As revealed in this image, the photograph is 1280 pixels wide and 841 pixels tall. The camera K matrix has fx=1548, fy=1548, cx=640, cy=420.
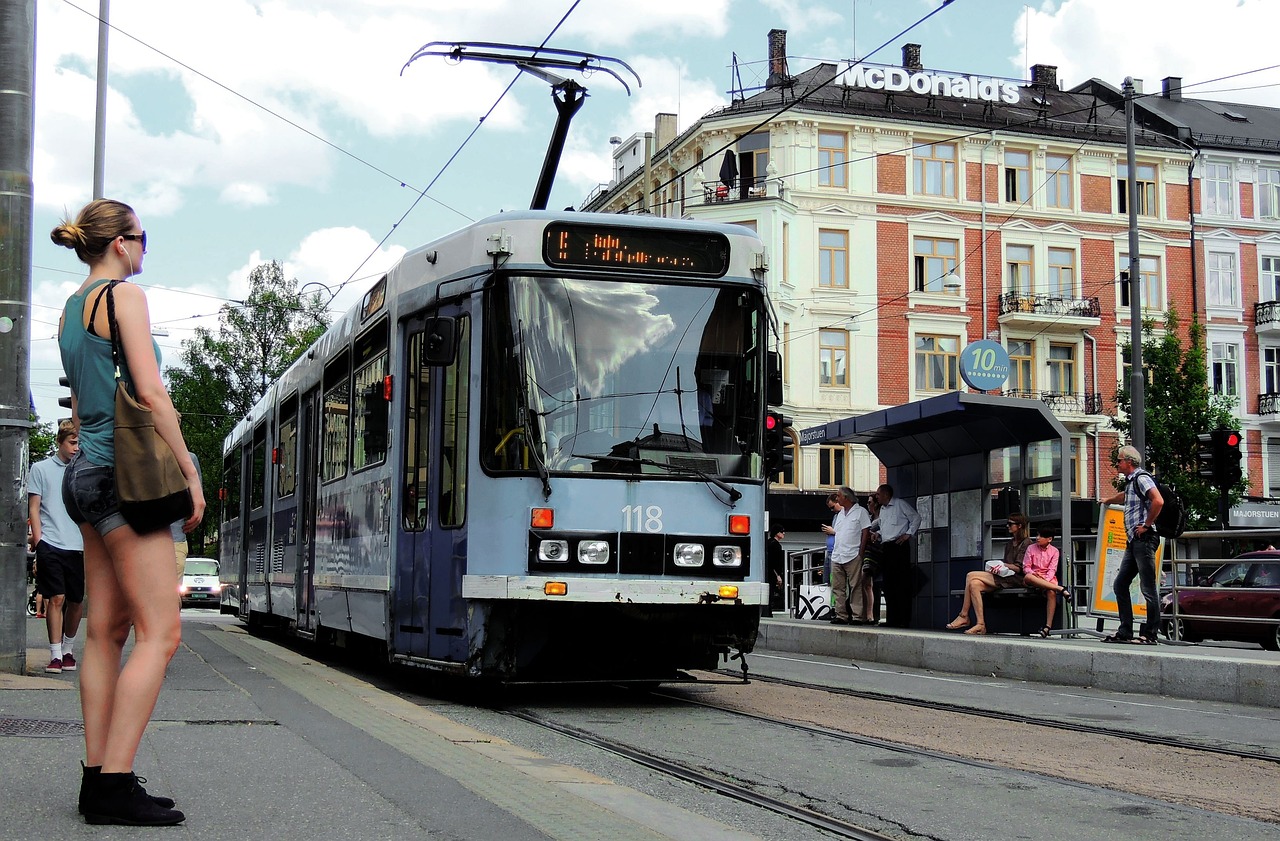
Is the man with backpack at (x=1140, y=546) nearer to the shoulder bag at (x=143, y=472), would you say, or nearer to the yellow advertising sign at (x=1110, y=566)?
the yellow advertising sign at (x=1110, y=566)

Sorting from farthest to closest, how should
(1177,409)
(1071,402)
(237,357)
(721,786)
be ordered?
1. (237,357)
2. (1071,402)
3. (1177,409)
4. (721,786)

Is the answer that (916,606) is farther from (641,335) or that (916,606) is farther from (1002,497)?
(641,335)

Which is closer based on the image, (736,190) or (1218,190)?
(736,190)

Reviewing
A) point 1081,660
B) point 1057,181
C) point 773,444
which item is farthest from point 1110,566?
point 1057,181

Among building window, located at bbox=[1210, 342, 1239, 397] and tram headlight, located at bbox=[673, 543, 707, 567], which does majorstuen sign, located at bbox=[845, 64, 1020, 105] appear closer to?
building window, located at bbox=[1210, 342, 1239, 397]

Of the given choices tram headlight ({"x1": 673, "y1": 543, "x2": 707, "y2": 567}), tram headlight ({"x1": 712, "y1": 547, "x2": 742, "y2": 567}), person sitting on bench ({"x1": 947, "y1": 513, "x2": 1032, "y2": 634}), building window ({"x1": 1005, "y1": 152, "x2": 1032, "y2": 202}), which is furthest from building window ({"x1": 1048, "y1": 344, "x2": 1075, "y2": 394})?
tram headlight ({"x1": 673, "y1": 543, "x2": 707, "y2": 567})

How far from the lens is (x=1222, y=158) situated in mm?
54750

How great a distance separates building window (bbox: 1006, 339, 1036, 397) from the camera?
51.9 m

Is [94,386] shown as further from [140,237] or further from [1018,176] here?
[1018,176]

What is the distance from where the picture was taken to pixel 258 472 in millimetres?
18922

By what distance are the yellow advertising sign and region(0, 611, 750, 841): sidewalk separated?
984 centimetres

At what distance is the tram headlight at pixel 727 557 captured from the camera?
9602 millimetres

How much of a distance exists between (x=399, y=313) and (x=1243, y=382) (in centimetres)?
4943

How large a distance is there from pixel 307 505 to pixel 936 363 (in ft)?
129
